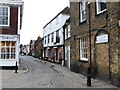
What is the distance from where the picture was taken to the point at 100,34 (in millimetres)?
11211

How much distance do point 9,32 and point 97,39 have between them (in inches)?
396

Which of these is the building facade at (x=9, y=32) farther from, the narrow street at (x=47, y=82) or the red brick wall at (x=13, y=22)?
the narrow street at (x=47, y=82)

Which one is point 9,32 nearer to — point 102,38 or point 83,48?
point 83,48

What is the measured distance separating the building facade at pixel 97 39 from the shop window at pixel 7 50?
6.26 metres

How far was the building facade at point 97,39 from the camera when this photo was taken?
369 inches

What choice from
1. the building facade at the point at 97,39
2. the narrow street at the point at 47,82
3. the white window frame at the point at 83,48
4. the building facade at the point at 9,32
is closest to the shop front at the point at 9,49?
the building facade at the point at 9,32

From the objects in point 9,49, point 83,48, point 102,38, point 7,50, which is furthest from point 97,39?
point 7,50

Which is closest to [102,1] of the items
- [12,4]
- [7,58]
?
[12,4]

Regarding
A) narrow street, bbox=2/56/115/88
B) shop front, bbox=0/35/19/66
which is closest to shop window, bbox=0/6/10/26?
shop front, bbox=0/35/19/66

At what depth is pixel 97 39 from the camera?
37.8ft

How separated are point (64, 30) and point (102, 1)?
41.2 ft

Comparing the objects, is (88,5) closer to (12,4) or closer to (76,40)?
(76,40)

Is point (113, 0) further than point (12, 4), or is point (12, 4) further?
point (12, 4)

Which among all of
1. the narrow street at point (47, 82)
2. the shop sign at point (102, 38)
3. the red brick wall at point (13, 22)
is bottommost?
the narrow street at point (47, 82)
